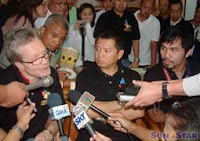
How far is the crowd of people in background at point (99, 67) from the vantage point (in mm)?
1816

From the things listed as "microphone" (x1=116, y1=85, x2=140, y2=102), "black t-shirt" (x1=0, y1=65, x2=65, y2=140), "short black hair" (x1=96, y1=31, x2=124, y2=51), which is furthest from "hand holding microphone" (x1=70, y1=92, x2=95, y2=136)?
"short black hair" (x1=96, y1=31, x2=124, y2=51)

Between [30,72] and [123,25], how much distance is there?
2225mm

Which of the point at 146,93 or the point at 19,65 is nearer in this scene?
the point at 146,93

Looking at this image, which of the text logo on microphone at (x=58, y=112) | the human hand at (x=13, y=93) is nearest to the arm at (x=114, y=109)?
the text logo on microphone at (x=58, y=112)

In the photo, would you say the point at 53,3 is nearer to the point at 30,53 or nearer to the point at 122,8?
the point at 122,8

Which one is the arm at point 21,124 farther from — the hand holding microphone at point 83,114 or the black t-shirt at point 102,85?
the black t-shirt at point 102,85

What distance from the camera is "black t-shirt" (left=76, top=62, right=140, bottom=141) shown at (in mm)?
2504

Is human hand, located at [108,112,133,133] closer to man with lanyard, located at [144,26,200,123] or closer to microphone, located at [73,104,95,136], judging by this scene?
microphone, located at [73,104,95,136]

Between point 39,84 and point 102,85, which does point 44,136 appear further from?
point 102,85

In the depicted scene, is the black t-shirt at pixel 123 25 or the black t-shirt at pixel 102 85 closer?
the black t-shirt at pixel 102 85

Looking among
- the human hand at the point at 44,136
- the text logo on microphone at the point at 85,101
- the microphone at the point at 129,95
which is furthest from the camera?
the human hand at the point at 44,136

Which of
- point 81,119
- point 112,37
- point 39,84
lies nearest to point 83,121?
point 81,119

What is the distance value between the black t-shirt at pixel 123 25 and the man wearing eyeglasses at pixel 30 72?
1.82 m

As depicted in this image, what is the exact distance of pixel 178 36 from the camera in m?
2.76
